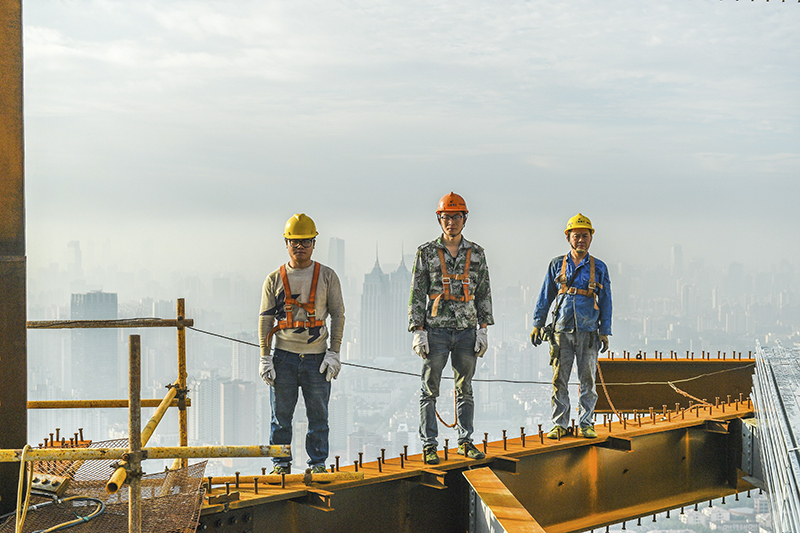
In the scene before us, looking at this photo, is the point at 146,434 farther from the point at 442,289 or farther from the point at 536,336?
the point at 536,336

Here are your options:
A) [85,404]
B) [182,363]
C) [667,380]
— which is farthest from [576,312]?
[85,404]

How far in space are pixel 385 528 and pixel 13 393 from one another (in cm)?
327

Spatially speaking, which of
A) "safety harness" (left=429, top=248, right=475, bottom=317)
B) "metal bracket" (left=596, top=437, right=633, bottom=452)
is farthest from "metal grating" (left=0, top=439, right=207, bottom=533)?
"metal bracket" (left=596, top=437, right=633, bottom=452)

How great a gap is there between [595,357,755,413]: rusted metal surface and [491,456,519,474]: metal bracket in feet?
11.7

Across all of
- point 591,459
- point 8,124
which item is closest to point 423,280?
point 591,459

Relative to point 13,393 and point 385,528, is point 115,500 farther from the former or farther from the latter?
point 385,528

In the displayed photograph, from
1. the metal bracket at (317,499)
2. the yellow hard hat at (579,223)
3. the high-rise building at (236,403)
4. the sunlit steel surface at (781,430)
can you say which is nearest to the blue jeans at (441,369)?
the metal bracket at (317,499)

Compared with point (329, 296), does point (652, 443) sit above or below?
below

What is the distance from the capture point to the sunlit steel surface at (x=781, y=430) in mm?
4449

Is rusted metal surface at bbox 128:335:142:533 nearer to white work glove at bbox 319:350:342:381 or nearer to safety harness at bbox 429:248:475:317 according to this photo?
white work glove at bbox 319:350:342:381

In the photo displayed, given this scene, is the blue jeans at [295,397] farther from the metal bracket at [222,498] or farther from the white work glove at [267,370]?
the metal bracket at [222,498]

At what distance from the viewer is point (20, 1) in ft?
17.8

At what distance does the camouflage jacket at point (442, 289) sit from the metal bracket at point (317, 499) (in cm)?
163

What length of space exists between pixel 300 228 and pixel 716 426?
5.72 metres
